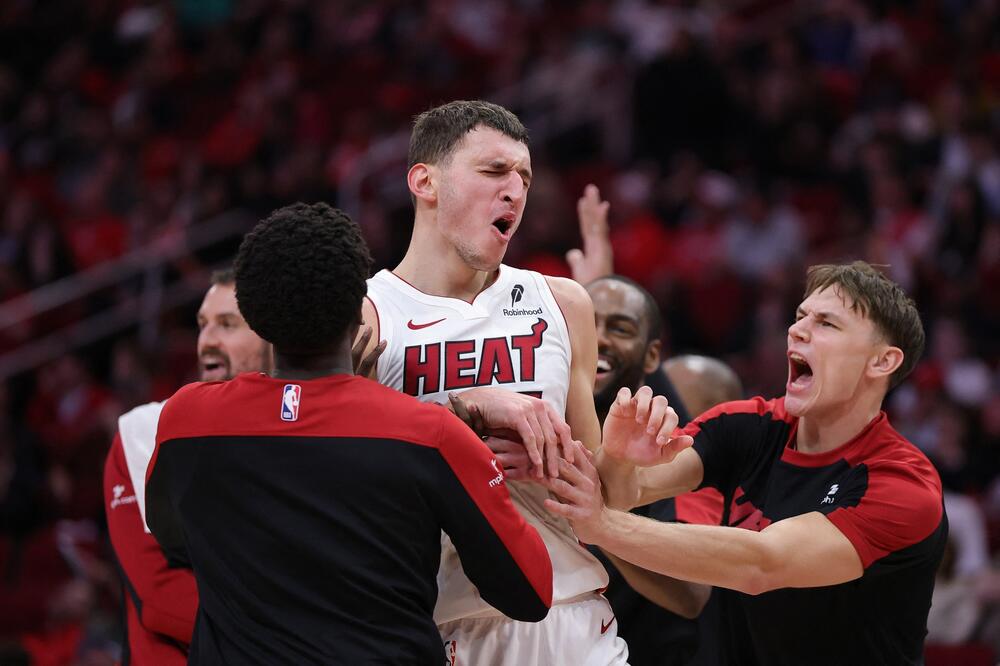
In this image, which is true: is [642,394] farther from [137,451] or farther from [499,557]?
[137,451]

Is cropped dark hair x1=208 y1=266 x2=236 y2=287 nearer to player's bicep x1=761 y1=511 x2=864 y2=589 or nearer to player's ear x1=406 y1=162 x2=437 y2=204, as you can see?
player's ear x1=406 y1=162 x2=437 y2=204

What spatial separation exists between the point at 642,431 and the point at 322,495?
40.4 inches

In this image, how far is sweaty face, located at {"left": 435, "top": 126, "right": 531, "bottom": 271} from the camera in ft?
12.7

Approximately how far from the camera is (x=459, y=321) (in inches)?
152

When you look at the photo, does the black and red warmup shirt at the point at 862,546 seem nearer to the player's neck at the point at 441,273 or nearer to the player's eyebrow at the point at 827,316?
the player's eyebrow at the point at 827,316

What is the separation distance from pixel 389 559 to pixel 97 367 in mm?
9477

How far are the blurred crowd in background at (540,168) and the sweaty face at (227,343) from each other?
3796 millimetres

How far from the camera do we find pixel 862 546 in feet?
12.7

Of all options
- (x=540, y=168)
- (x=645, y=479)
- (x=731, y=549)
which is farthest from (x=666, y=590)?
(x=540, y=168)

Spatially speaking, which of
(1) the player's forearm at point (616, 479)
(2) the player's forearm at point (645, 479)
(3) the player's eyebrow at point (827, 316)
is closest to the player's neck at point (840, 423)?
(3) the player's eyebrow at point (827, 316)

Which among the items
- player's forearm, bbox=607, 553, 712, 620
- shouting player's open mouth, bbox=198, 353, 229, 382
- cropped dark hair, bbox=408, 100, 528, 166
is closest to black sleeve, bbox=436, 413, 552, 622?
cropped dark hair, bbox=408, 100, 528, 166

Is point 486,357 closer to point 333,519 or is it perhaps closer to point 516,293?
point 516,293

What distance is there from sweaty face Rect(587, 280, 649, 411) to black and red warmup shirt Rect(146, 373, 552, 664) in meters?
2.23

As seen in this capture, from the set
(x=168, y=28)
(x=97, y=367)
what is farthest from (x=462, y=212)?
(x=168, y=28)
